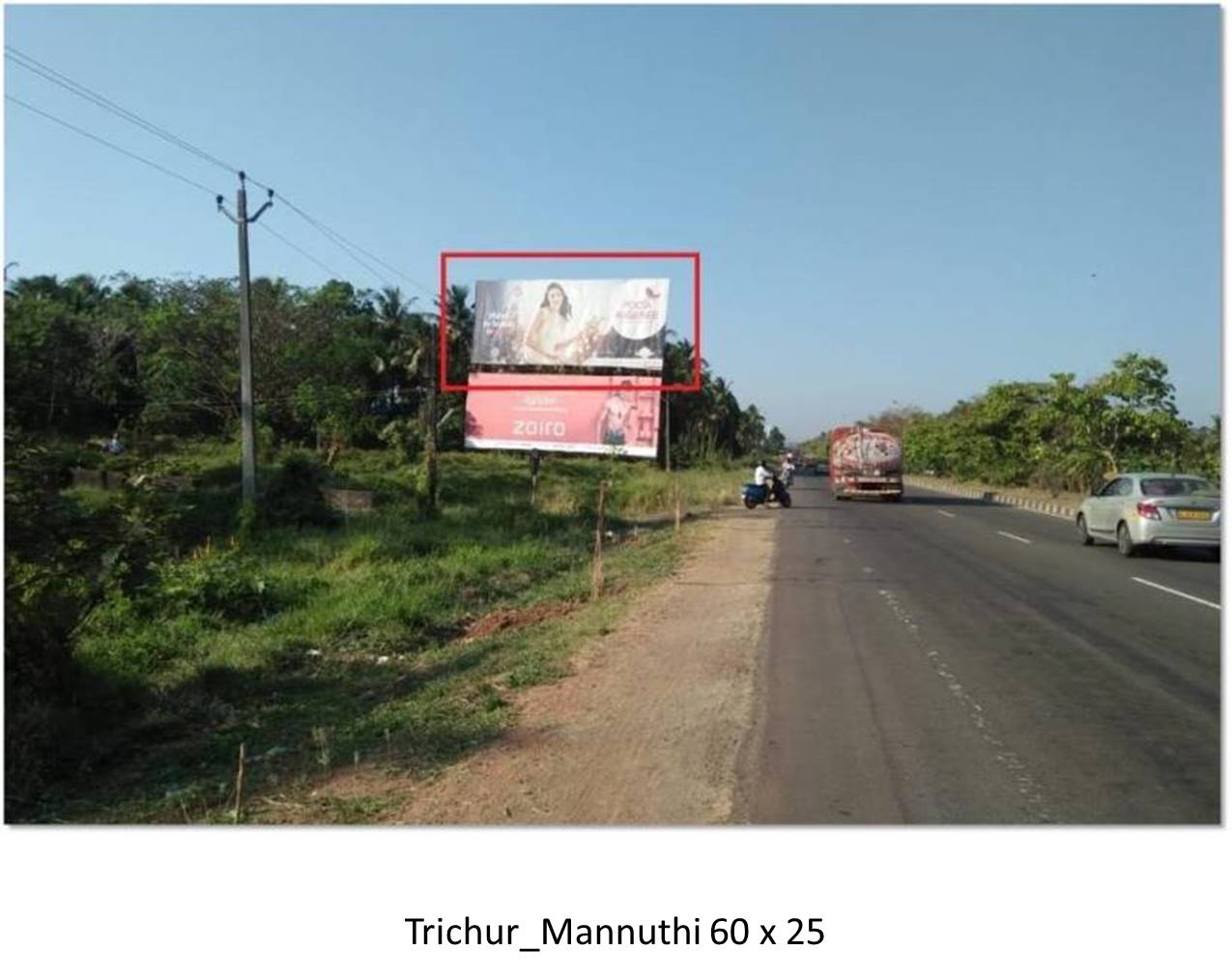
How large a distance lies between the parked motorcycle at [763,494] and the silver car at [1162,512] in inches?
551

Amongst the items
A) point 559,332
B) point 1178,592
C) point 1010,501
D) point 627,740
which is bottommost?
point 627,740

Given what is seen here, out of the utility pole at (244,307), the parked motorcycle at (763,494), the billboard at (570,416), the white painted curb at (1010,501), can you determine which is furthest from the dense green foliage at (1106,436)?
the utility pole at (244,307)

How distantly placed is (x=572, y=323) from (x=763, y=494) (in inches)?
352

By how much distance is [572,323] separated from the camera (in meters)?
24.9

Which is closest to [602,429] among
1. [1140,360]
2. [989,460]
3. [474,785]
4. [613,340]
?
[613,340]

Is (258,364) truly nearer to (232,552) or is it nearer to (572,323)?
(572,323)

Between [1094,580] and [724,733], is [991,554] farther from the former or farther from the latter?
[724,733]

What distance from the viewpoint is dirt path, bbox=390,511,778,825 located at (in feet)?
15.7

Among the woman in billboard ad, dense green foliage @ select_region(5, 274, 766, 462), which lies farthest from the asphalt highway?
dense green foliage @ select_region(5, 274, 766, 462)

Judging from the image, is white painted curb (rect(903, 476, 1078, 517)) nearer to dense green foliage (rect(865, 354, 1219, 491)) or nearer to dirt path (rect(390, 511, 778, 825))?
dense green foliage (rect(865, 354, 1219, 491))

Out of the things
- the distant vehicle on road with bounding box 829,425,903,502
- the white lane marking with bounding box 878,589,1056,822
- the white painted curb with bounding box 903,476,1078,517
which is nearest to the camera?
the white lane marking with bounding box 878,589,1056,822

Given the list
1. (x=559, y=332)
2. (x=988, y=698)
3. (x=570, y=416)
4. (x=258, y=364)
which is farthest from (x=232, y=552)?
(x=258, y=364)

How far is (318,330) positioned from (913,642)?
128 feet

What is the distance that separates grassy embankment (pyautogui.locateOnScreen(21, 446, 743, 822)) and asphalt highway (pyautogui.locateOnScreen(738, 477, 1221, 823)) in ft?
6.58
